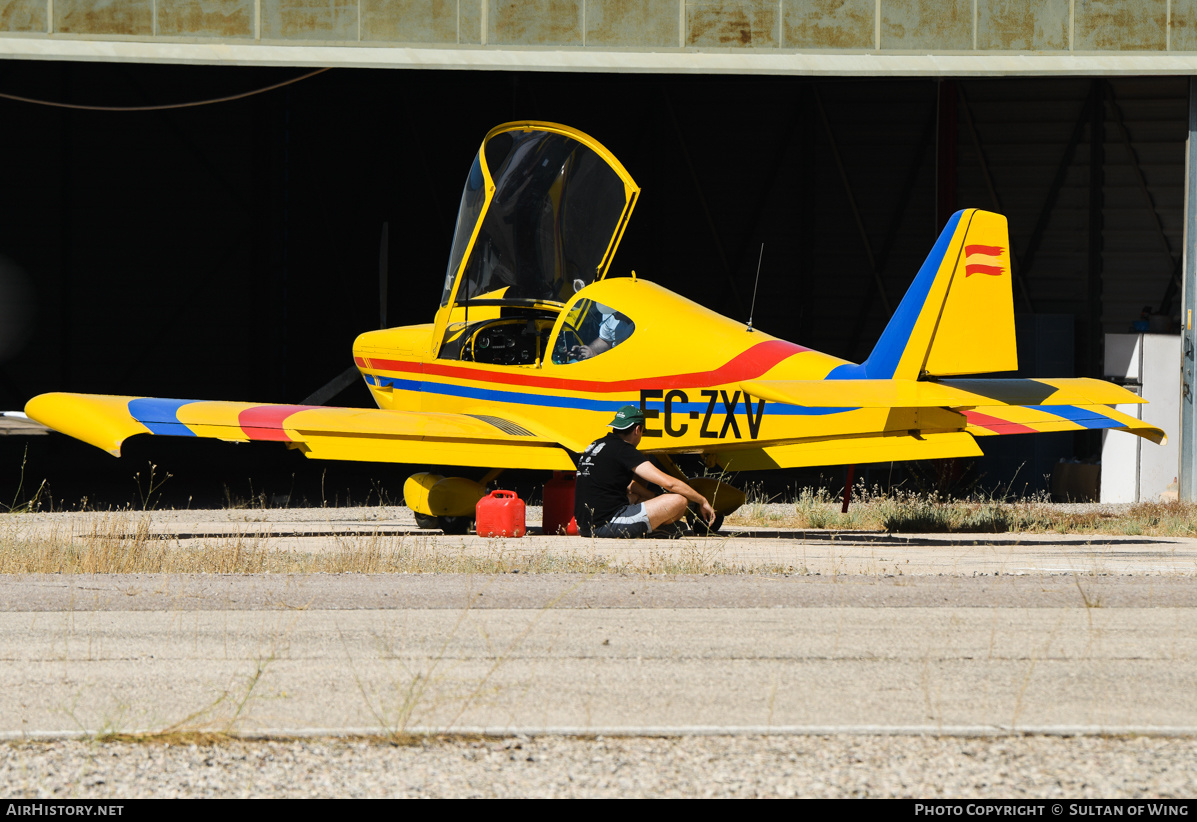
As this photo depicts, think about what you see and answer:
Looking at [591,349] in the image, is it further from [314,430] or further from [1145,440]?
[1145,440]

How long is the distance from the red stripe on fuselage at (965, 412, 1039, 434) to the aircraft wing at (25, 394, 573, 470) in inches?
147

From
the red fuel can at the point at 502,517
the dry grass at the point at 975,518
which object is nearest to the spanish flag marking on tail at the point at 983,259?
the dry grass at the point at 975,518

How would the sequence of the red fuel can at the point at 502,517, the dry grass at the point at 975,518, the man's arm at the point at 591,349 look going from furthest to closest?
1. the dry grass at the point at 975,518
2. the red fuel can at the point at 502,517
3. the man's arm at the point at 591,349

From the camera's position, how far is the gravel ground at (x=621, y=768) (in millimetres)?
4496

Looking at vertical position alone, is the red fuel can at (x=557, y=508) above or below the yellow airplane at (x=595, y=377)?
below

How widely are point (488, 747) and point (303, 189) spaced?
73.9 feet

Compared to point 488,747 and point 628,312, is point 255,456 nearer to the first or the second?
point 628,312

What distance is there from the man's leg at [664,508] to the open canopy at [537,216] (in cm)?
313

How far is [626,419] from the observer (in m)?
11.8

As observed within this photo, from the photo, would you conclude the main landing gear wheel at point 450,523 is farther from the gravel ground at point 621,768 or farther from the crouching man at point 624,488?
the gravel ground at point 621,768

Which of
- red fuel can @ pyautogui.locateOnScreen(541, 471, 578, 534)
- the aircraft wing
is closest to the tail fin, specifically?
the aircraft wing

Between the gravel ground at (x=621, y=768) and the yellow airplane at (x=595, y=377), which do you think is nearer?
the gravel ground at (x=621, y=768)

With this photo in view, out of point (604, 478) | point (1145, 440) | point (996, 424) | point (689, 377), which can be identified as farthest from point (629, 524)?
point (1145, 440)

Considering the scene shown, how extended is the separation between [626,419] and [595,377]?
90cm
